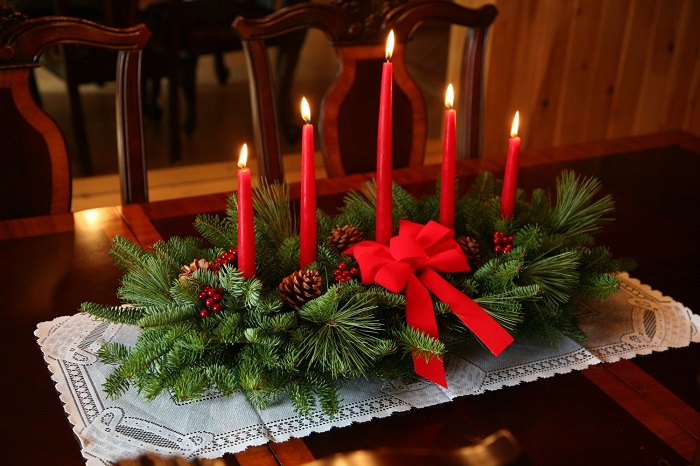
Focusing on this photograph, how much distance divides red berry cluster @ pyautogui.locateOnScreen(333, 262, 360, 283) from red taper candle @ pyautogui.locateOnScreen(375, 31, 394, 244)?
0.06 meters

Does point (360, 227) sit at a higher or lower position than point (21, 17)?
lower

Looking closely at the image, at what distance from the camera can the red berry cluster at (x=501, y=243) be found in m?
0.89

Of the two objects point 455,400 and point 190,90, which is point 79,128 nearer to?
point 190,90

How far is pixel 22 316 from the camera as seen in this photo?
36.3 inches

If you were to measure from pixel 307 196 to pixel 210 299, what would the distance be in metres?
0.14

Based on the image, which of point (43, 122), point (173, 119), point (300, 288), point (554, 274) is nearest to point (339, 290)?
point (300, 288)

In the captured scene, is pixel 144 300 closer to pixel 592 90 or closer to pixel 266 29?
pixel 266 29

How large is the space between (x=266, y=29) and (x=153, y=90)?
7.27ft

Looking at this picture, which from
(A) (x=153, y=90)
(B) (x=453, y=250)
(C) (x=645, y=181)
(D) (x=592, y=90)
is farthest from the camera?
(A) (x=153, y=90)

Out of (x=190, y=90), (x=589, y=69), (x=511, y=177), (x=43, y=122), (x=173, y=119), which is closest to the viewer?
(x=511, y=177)

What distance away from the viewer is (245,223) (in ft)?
2.52

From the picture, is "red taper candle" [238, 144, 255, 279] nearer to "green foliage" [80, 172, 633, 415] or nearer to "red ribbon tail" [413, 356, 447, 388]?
"green foliage" [80, 172, 633, 415]

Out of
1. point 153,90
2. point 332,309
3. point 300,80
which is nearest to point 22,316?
point 332,309

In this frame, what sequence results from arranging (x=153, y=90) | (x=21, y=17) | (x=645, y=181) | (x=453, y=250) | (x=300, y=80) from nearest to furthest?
(x=453, y=250), (x=21, y=17), (x=645, y=181), (x=153, y=90), (x=300, y=80)
